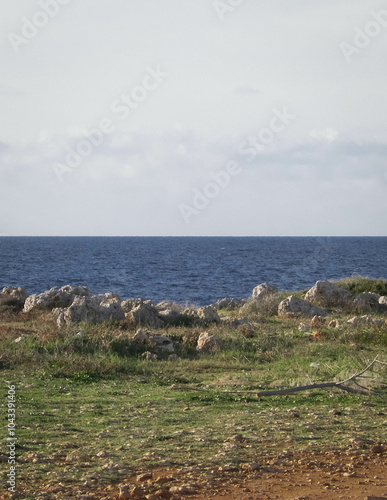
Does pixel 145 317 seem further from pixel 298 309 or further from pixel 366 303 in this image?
pixel 366 303

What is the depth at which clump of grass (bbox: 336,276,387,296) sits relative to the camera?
2978 centimetres

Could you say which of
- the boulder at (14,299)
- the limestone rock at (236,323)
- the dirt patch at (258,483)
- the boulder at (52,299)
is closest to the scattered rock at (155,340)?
the limestone rock at (236,323)

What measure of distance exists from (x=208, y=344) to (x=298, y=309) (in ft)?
28.7

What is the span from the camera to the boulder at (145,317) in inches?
731

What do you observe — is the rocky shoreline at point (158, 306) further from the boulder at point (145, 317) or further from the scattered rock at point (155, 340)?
the scattered rock at point (155, 340)

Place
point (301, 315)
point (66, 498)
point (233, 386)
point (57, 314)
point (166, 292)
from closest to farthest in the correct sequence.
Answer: point (66, 498), point (233, 386), point (57, 314), point (301, 315), point (166, 292)

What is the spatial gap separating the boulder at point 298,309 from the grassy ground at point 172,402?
19.0 ft

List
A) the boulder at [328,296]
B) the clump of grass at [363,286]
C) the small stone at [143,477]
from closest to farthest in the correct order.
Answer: the small stone at [143,477]
the boulder at [328,296]
the clump of grass at [363,286]

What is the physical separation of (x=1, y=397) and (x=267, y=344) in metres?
8.01

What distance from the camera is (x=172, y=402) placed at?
9.61m

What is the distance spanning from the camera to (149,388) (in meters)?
10.9

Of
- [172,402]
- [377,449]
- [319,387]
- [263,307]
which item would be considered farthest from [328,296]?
[377,449]

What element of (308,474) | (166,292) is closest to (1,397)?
(308,474)

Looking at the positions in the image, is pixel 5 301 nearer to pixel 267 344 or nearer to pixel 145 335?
pixel 145 335
